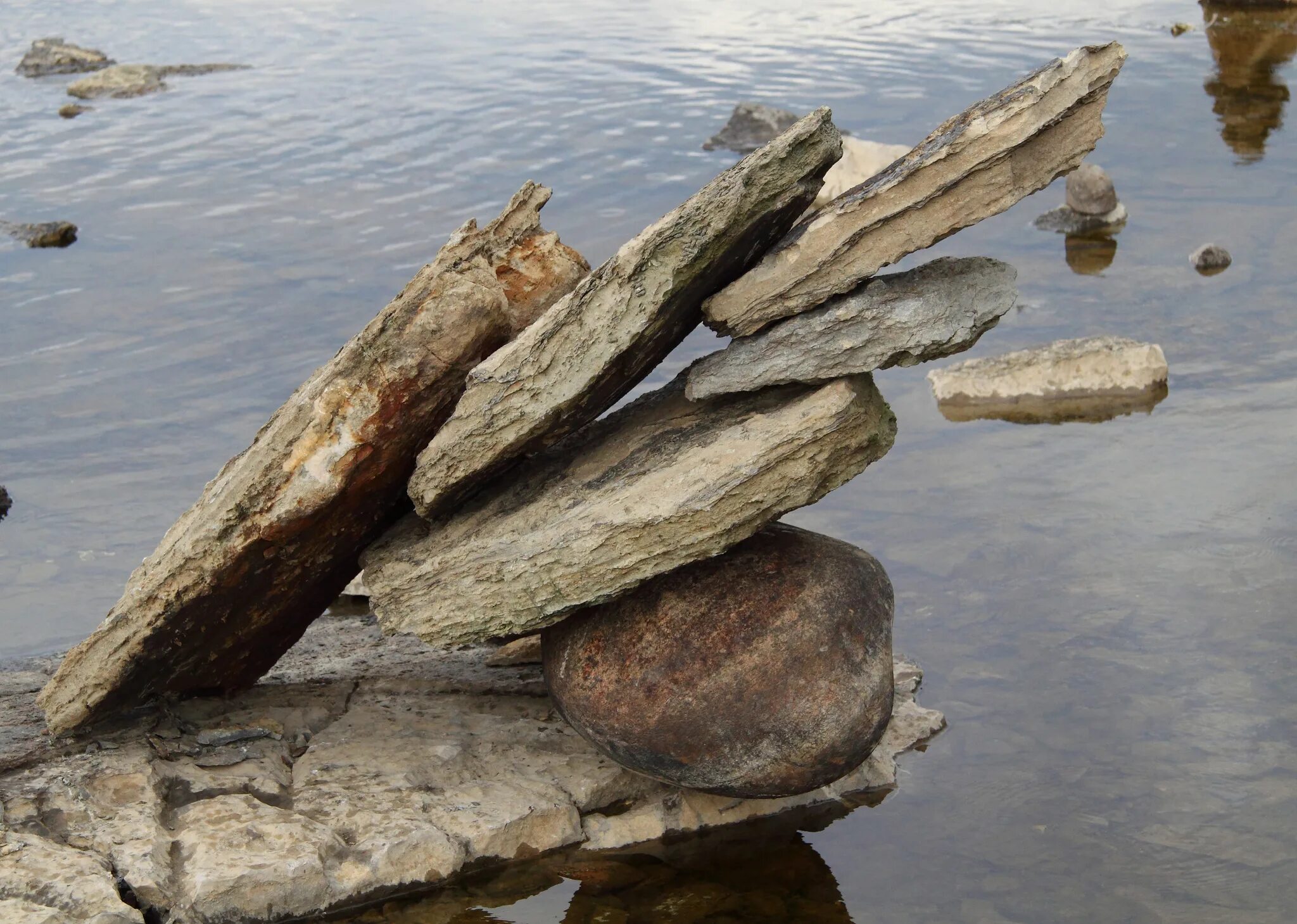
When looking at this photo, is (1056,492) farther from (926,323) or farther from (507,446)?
(507,446)

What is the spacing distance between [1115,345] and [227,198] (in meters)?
14.7

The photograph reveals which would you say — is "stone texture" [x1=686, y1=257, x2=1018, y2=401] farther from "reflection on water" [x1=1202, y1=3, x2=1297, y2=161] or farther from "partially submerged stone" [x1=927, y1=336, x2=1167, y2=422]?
"reflection on water" [x1=1202, y1=3, x2=1297, y2=161]

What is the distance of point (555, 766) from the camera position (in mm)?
7082

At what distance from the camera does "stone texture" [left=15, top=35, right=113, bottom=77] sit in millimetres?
29125

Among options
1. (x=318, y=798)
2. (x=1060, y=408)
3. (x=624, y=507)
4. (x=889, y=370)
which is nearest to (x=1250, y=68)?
(x=889, y=370)

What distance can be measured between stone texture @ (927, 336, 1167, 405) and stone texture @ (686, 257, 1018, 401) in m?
6.63

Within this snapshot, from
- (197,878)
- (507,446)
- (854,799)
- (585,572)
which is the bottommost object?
(854,799)

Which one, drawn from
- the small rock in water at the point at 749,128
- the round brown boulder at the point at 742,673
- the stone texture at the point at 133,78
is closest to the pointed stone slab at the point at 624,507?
the round brown boulder at the point at 742,673

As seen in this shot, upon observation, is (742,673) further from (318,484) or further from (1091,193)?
(1091,193)

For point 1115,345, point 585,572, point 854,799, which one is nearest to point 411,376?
point 585,572

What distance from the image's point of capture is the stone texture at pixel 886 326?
19.4 feet

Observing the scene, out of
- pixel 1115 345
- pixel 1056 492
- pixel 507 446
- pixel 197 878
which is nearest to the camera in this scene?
pixel 197 878

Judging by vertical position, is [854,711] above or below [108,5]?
below

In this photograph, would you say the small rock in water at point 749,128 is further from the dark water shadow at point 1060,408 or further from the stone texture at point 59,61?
the stone texture at point 59,61
